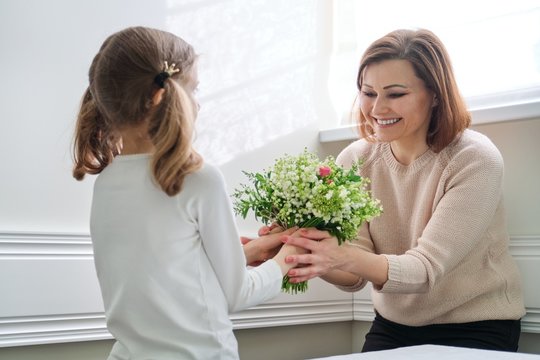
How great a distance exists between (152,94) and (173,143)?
160 mm

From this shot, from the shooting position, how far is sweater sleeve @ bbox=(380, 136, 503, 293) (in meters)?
2.57

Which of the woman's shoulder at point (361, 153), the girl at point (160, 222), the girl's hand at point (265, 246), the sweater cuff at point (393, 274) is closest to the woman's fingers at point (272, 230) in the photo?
the girl's hand at point (265, 246)

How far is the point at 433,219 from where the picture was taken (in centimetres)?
268

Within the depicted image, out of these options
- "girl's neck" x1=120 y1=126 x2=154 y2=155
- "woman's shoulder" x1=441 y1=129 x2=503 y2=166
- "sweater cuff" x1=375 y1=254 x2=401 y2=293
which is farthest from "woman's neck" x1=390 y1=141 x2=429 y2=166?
"girl's neck" x1=120 y1=126 x2=154 y2=155

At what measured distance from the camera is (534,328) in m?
2.96

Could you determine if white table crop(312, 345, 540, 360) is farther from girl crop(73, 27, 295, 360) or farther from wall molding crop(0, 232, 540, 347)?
wall molding crop(0, 232, 540, 347)

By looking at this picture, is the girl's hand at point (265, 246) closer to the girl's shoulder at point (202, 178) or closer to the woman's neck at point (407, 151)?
the girl's shoulder at point (202, 178)

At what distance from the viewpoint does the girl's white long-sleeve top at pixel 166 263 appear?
1780 mm

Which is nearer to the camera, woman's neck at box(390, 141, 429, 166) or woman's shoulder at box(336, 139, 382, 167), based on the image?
woman's neck at box(390, 141, 429, 166)

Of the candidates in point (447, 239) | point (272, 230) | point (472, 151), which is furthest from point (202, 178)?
point (472, 151)

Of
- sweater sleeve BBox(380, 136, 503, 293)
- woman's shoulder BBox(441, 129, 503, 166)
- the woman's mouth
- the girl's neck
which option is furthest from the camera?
the woman's mouth

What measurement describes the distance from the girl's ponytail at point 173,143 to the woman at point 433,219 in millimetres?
952

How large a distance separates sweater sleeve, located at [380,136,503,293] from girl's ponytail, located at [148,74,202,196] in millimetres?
1024

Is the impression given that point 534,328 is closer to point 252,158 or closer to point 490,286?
point 490,286
